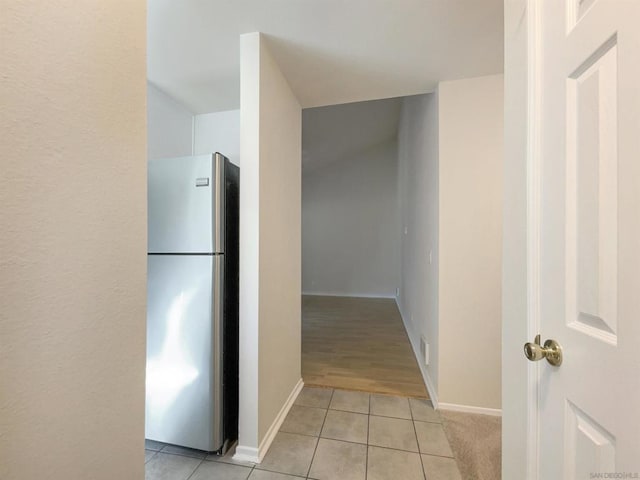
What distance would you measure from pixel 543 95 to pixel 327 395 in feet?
7.42

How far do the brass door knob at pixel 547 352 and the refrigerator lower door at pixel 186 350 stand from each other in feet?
4.61

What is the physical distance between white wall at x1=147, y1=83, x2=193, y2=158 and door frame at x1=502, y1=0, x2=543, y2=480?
2277mm

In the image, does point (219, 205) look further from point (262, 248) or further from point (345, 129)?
point (345, 129)

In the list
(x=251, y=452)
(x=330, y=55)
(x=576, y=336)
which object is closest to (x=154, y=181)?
(x=330, y=55)

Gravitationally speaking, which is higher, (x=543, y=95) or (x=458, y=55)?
(x=458, y=55)

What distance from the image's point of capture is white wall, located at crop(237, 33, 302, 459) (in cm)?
154

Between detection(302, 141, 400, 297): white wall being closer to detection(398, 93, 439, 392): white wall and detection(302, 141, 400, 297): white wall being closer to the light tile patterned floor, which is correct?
detection(398, 93, 439, 392): white wall

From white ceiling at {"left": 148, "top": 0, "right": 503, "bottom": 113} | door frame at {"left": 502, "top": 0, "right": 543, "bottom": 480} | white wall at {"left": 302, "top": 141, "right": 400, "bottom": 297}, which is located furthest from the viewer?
white wall at {"left": 302, "top": 141, "right": 400, "bottom": 297}

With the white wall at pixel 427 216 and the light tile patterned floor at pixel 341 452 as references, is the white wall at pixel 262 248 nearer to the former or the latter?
the light tile patterned floor at pixel 341 452

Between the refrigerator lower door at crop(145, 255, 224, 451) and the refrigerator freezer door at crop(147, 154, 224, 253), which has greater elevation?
the refrigerator freezer door at crop(147, 154, 224, 253)

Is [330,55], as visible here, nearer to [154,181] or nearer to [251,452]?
[154,181]

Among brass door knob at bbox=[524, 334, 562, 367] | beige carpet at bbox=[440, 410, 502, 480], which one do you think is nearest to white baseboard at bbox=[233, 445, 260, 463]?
beige carpet at bbox=[440, 410, 502, 480]

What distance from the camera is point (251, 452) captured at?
154 centimetres

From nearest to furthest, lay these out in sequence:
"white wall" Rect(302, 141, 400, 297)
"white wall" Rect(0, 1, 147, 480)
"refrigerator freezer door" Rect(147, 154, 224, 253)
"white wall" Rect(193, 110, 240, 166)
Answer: "white wall" Rect(0, 1, 147, 480) → "refrigerator freezer door" Rect(147, 154, 224, 253) → "white wall" Rect(193, 110, 240, 166) → "white wall" Rect(302, 141, 400, 297)
